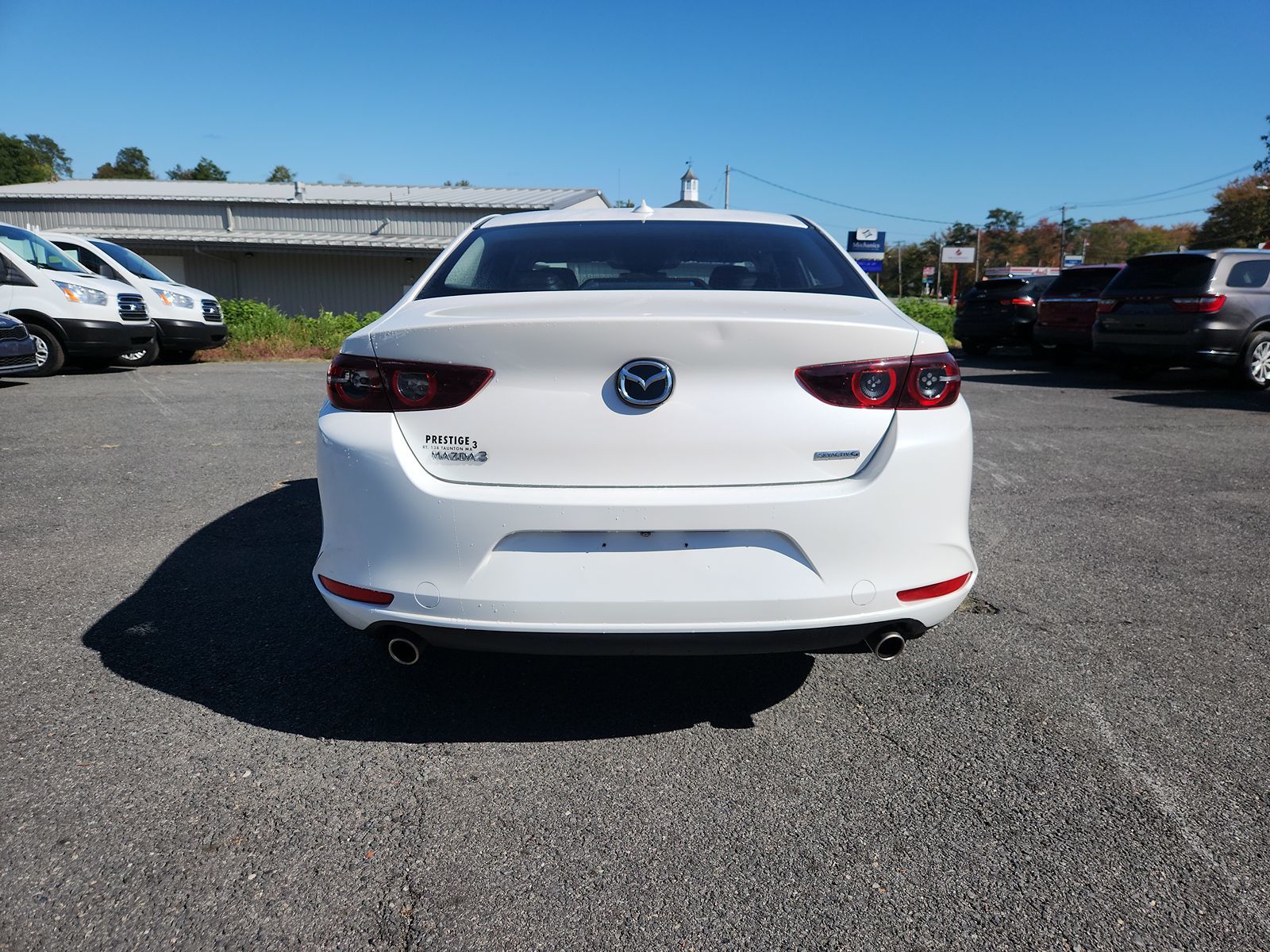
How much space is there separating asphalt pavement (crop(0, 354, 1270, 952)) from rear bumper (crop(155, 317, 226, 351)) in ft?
34.1

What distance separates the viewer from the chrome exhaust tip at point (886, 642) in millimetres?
2385

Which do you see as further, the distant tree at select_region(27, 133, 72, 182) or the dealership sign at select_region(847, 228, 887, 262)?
the distant tree at select_region(27, 133, 72, 182)

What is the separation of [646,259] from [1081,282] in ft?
43.1

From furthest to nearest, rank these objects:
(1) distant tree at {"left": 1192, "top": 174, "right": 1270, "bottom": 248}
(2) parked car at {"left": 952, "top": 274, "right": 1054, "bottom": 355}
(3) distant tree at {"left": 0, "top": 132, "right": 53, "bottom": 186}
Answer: (3) distant tree at {"left": 0, "top": 132, "right": 53, "bottom": 186}, (1) distant tree at {"left": 1192, "top": 174, "right": 1270, "bottom": 248}, (2) parked car at {"left": 952, "top": 274, "right": 1054, "bottom": 355}

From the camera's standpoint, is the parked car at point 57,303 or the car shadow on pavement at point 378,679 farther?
the parked car at point 57,303

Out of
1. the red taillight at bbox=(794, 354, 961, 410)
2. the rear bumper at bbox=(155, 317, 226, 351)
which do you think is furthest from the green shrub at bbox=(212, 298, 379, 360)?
the red taillight at bbox=(794, 354, 961, 410)

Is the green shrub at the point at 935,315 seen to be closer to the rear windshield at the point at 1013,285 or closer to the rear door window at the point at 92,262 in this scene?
the rear windshield at the point at 1013,285

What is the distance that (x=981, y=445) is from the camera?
7.33 m

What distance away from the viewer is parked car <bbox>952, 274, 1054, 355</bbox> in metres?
16.3

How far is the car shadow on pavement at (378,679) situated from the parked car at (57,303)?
30.9 ft

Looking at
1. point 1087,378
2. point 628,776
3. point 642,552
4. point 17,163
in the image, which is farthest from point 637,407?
point 17,163

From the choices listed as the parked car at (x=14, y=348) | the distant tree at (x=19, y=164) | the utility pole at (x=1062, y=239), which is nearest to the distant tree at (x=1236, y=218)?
the utility pole at (x=1062, y=239)

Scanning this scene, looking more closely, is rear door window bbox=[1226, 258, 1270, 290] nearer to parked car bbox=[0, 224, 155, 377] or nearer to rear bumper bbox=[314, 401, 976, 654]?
rear bumper bbox=[314, 401, 976, 654]

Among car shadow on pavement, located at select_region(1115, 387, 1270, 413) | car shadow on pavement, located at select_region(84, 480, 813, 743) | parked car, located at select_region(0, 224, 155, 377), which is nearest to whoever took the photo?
car shadow on pavement, located at select_region(84, 480, 813, 743)
